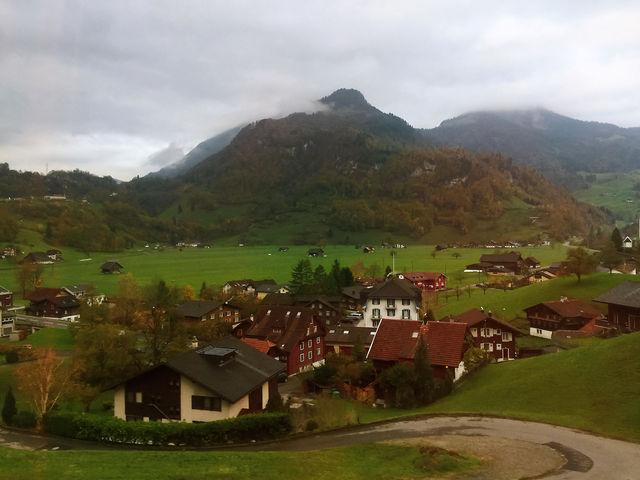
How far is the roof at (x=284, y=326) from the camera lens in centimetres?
5625

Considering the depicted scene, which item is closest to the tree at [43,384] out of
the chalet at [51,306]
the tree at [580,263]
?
the chalet at [51,306]

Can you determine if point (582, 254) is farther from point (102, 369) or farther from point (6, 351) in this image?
point (6, 351)

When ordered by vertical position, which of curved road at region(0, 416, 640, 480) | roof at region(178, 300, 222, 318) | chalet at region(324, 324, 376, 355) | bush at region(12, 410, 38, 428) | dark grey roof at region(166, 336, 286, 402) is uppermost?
dark grey roof at region(166, 336, 286, 402)

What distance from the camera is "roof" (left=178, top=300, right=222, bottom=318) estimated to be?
245 feet

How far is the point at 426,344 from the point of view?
43000 mm

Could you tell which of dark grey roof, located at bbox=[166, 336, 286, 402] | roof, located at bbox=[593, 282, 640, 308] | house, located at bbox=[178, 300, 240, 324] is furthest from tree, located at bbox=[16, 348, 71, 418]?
roof, located at bbox=[593, 282, 640, 308]

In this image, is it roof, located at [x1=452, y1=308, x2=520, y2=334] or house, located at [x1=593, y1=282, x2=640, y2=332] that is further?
roof, located at [x1=452, y1=308, x2=520, y2=334]

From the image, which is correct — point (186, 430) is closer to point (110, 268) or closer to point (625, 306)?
point (625, 306)

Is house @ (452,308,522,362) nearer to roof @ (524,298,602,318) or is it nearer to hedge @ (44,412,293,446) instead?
roof @ (524,298,602,318)

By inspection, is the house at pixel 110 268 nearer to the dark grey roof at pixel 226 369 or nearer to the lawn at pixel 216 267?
the lawn at pixel 216 267

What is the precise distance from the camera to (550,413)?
2797cm

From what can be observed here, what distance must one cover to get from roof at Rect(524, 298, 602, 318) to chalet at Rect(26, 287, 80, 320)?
3088 inches

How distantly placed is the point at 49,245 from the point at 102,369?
609 feet

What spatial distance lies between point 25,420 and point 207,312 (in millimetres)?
44977
